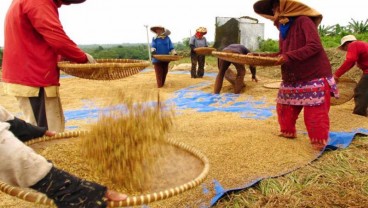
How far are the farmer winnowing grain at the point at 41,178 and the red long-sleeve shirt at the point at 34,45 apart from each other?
104 cm

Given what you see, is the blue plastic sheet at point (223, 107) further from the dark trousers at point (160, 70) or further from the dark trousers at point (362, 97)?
the dark trousers at point (362, 97)

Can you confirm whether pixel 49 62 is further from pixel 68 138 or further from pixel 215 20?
pixel 215 20

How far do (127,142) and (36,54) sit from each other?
104 cm

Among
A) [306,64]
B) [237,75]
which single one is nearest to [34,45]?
[306,64]

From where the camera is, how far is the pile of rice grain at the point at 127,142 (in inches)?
57.5

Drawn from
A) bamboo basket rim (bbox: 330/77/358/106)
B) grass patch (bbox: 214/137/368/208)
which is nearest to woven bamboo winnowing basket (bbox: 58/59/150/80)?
grass patch (bbox: 214/137/368/208)

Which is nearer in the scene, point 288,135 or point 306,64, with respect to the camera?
point 306,64

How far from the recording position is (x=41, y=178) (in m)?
1.09

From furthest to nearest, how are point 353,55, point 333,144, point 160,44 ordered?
point 160,44 < point 353,55 < point 333,144

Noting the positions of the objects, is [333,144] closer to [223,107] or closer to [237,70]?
[223,107]

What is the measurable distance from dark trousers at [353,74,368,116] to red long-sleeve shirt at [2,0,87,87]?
3649mm

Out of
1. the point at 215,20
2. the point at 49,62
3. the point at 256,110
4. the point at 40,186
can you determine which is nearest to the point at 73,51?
the point at 49,62

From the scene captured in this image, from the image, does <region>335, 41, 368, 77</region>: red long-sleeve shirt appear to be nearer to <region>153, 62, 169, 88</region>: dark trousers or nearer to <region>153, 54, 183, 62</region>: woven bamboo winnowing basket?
<region>153, 54, 183, 62</region>: woven bamboo winnowing basket

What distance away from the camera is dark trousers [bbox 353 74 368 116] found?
433 cm
